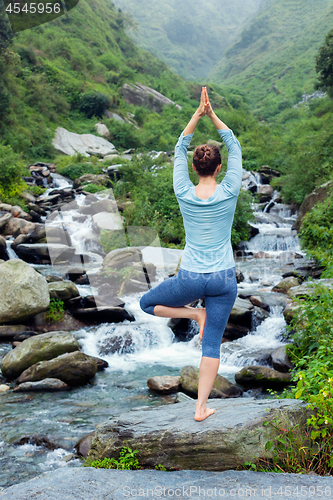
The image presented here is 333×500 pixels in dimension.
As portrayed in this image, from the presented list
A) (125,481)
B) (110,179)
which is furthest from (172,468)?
(110,179)

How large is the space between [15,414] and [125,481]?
4210 millimetres

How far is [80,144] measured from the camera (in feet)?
120

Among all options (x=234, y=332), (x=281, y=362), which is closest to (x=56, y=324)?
(x=234, y=332)

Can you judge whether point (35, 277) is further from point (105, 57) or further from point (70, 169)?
point (105, 57)

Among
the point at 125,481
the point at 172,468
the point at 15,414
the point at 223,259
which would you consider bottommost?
the point at 15,414

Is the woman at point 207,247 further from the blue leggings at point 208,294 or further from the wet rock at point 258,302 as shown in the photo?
the wet rock at point 258,302

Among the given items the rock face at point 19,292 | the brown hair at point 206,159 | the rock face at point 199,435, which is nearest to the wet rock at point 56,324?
the rock face at point 19,292

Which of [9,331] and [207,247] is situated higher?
[207,247]

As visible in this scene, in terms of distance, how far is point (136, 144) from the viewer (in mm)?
39094

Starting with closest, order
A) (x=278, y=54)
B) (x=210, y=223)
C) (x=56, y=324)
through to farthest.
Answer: (x=210, y=223) → (x=56, y=324) → (x=278, y=54)

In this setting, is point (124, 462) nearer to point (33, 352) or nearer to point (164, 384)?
point (164, 384)

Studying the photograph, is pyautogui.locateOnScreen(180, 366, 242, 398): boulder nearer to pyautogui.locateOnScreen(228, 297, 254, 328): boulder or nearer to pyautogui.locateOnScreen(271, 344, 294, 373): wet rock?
pyautogui.locateOnScreen(271, 344, 294, 373): wet rock

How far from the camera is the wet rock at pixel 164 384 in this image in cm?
734

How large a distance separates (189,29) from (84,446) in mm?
148519
